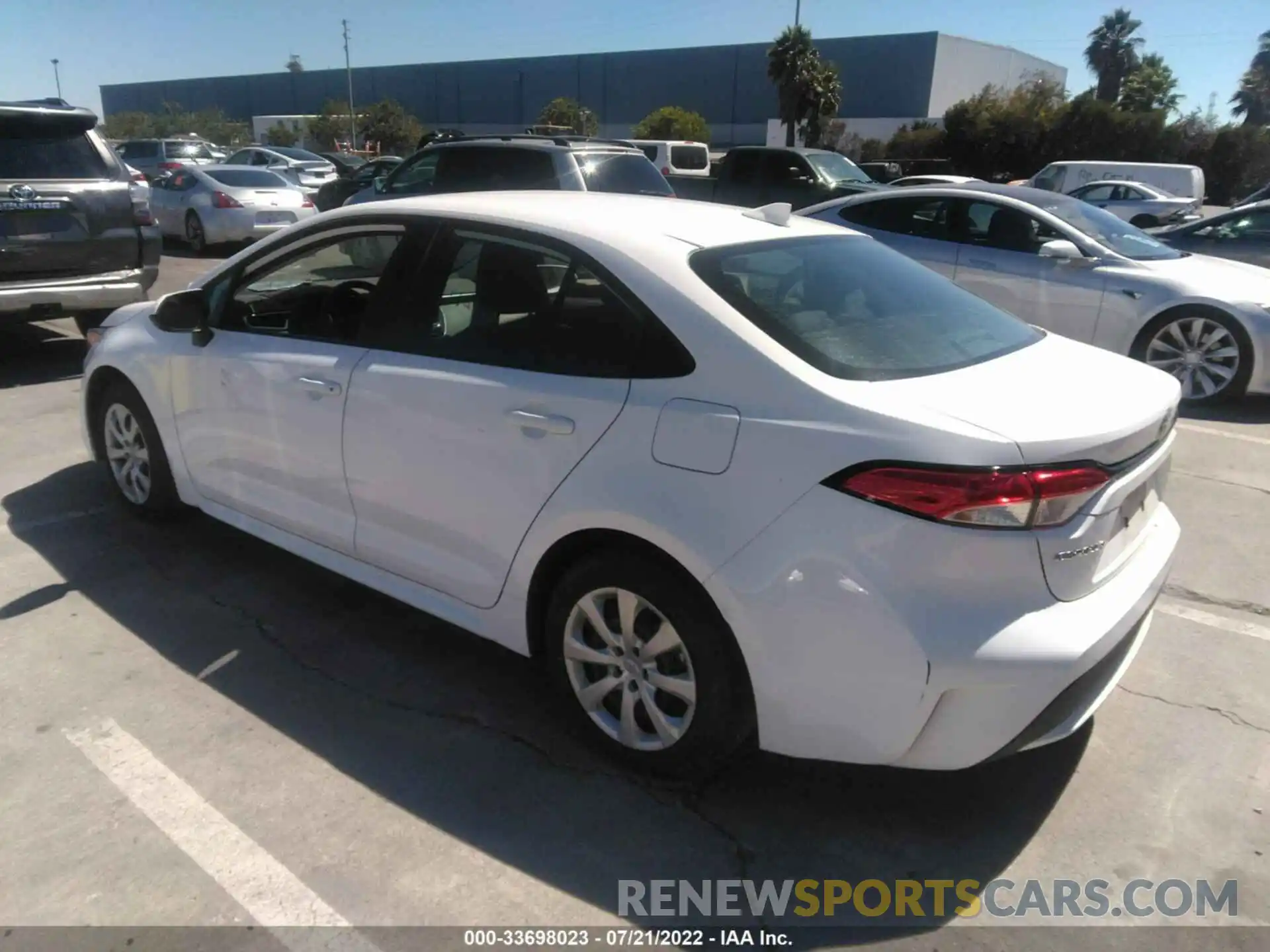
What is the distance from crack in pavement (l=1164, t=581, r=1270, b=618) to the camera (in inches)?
168

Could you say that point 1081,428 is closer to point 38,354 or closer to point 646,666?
point 646,666

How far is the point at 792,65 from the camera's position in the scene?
53.0m

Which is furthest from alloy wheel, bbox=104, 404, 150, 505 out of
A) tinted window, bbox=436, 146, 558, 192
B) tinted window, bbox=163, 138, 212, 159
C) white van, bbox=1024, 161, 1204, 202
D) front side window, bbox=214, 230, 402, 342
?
white van, bbox=1024, 161, 1204, 202

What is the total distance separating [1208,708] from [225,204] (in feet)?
49.1

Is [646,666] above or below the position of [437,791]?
above

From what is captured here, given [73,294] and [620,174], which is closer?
[73,294]

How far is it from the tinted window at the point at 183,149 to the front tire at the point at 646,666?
26131mm

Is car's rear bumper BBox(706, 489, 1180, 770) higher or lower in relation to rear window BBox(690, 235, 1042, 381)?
lower

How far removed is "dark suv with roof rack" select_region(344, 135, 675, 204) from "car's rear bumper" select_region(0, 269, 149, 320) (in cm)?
286

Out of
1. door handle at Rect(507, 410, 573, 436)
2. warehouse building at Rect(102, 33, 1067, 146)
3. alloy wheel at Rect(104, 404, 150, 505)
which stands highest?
warehouse building at Rect(102, 33, 1067, 146)

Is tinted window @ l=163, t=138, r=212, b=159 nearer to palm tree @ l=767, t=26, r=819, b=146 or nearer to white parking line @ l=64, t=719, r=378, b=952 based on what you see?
white parking line @ l=64, t=719, r=378, b=952

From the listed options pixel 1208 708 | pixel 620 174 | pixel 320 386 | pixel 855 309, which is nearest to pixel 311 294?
pixel 320 386

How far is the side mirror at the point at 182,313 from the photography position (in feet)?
13.6

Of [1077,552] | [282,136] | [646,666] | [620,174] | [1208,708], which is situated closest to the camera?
[1077,552]
